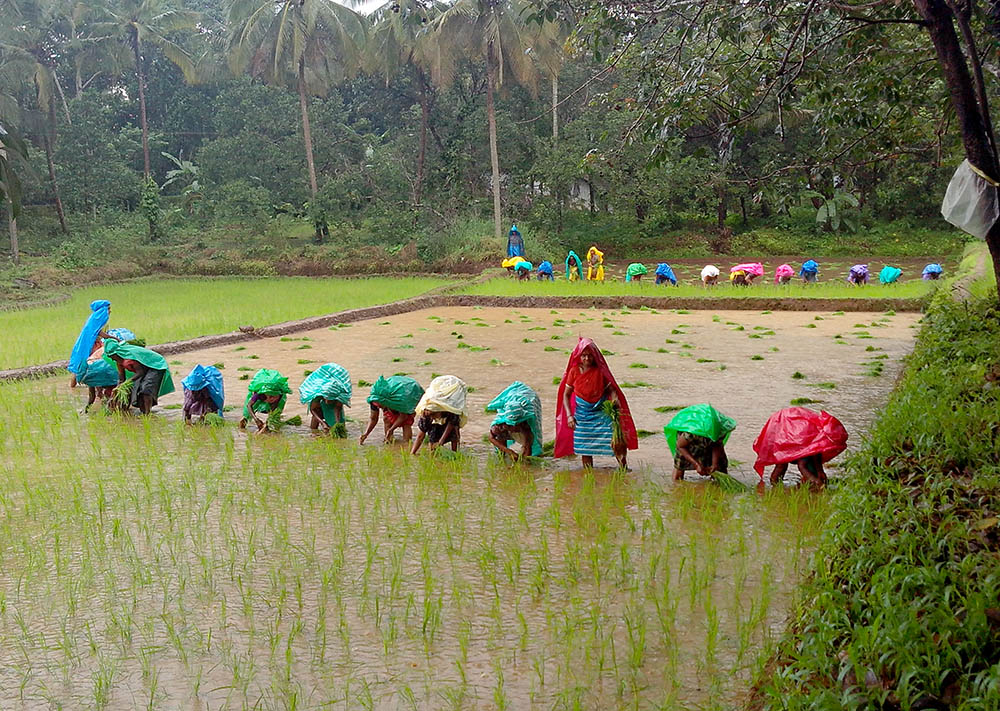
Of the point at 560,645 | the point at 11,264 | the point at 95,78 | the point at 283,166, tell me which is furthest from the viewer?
the point at 95,78

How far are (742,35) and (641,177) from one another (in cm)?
2373

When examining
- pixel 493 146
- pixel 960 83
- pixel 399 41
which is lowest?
pixel 960 83

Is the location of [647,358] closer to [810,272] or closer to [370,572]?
[370,572]

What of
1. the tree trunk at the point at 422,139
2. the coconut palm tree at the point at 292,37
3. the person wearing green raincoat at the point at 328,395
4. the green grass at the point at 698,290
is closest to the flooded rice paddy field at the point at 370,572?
the person wearing green raincoat at the point at 328,395

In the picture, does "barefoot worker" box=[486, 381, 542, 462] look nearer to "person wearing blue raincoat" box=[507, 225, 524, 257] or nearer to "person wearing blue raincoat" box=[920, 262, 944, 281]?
"person wearing blue raincoat" box=[920, 262, 944, 281]

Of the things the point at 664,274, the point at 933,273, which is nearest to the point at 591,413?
the point at 664,274

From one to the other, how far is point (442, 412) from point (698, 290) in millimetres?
12872

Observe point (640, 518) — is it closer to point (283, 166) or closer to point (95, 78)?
point (283, 166)

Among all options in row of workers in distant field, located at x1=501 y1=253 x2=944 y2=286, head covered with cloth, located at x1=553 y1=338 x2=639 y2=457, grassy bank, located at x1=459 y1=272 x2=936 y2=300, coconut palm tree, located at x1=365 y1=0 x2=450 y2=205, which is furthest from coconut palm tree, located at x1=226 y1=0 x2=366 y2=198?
head covered with cloth, located at x1=553 y1=338 x2=639 y2=457

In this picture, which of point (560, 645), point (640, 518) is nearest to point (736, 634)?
point (560, 645)

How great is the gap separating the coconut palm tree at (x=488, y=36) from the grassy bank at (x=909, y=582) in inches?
899

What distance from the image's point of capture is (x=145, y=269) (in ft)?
97.7

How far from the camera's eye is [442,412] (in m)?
7.20

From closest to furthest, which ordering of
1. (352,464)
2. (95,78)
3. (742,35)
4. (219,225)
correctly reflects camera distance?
(352,464), (742,35), (219,225), (95,78)
